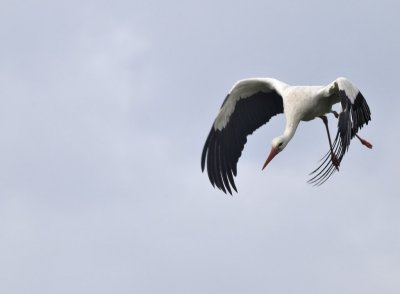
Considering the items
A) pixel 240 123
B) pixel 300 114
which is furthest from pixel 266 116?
pixel 300 114

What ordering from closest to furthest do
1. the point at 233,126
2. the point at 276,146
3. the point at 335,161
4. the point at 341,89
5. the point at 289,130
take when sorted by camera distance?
the point at 335,161 < the point at 341,89 < the point at 276,146 < the point at 289,130 < the point at 233,126

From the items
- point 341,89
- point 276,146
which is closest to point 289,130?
point 276,146

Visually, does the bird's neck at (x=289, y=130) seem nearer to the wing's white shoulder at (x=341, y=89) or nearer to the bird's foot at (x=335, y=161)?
the wing's white shoulder at (x=341, y=89)

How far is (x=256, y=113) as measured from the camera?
102ft

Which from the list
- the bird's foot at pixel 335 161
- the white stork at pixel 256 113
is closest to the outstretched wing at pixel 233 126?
the white stork at pixel 256 113

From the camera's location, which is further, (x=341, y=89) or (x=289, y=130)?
(x=289, y=130)

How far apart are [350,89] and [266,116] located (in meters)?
4.18

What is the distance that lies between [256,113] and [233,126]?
0.59m

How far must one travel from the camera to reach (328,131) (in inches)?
1160

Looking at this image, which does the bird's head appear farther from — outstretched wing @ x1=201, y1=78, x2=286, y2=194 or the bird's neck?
outstretched wing @ x1=201, y1=78, x2=286, y2=194

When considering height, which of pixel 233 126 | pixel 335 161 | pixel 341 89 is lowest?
pixel 335 161

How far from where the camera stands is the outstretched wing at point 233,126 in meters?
30.8

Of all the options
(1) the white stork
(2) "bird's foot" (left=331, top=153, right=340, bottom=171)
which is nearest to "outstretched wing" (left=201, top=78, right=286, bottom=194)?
(1) the white stork

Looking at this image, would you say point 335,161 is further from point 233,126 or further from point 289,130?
point 233,126
